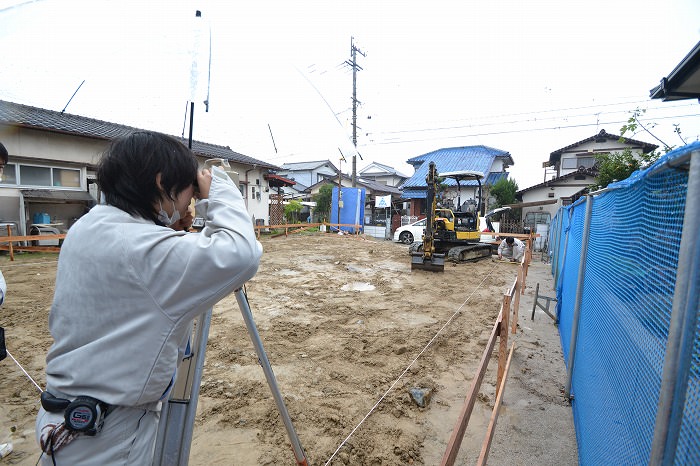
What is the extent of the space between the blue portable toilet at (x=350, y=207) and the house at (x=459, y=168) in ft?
18.0

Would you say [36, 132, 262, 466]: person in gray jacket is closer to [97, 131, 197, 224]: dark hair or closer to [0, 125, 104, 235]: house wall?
[97, 131, 197, 224]: dark hair

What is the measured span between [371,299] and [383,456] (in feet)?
12.4

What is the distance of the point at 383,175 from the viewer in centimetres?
3422

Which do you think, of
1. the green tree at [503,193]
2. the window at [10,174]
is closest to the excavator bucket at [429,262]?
the window at [10,174]

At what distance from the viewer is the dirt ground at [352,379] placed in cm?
237

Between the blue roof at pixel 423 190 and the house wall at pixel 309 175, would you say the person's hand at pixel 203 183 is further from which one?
the house wall at pixel 309 175

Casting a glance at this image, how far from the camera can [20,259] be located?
836cm

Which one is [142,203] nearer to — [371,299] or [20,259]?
[371,299]

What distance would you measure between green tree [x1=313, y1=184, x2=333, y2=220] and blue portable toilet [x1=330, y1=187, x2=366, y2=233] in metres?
3.34

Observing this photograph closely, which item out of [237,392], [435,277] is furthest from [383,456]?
[435,277]

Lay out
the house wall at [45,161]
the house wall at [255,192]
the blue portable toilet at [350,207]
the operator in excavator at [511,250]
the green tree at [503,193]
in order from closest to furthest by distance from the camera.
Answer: the house wall at [45,161]
the operator in excavator at [511,250]
the house wall at [255,192]
the blue portable toilet at [350,207]
the green tree at [503,193]

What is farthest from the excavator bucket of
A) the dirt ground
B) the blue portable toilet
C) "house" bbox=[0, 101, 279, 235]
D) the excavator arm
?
the blue portable toilet

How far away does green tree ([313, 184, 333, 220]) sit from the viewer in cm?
2223

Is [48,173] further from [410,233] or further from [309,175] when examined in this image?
[309,175]
